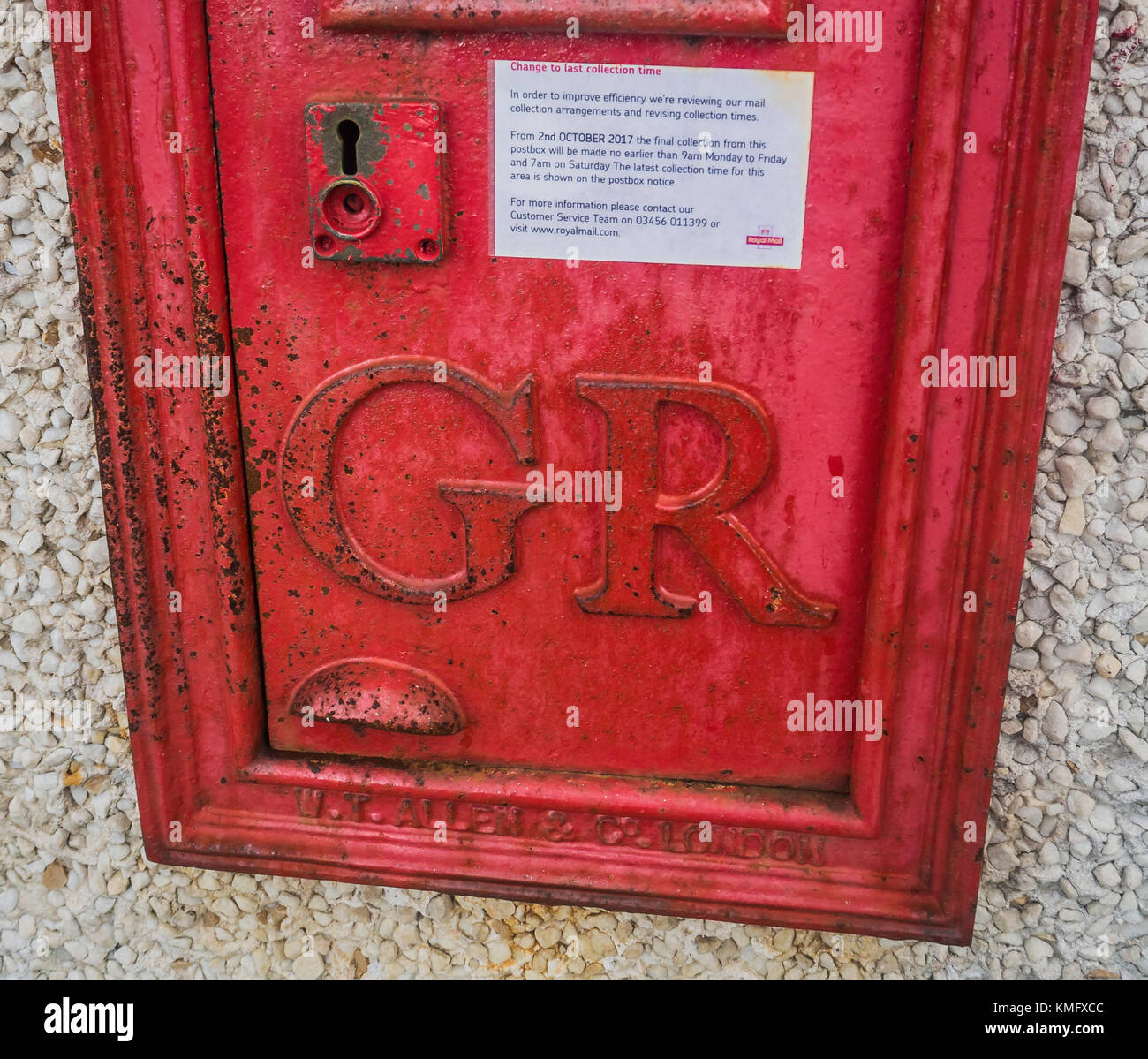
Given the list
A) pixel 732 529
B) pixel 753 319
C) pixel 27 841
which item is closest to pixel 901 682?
pixel 732 529

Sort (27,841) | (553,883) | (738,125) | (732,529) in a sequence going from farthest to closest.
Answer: (27,841) < (553,883) < (732,529) < (738,125)

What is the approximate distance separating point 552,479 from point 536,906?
68 cm

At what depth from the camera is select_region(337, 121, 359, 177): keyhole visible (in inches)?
38.8

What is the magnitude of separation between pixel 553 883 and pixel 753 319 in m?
0.78

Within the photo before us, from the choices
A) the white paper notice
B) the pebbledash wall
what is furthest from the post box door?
the pebbledash wall

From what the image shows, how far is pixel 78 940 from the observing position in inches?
55.4

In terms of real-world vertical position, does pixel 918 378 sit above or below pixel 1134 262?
below

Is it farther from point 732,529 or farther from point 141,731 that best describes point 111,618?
point 732,529

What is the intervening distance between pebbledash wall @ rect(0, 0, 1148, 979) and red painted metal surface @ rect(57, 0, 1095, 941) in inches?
4.8

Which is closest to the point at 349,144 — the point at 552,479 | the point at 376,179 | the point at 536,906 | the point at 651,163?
the point at 376,179

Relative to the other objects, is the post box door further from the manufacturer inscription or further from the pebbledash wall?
the pebbledash wall

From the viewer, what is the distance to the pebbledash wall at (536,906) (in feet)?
3.47

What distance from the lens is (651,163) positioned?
0.97 metres

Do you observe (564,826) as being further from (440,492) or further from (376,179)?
(376,179)
